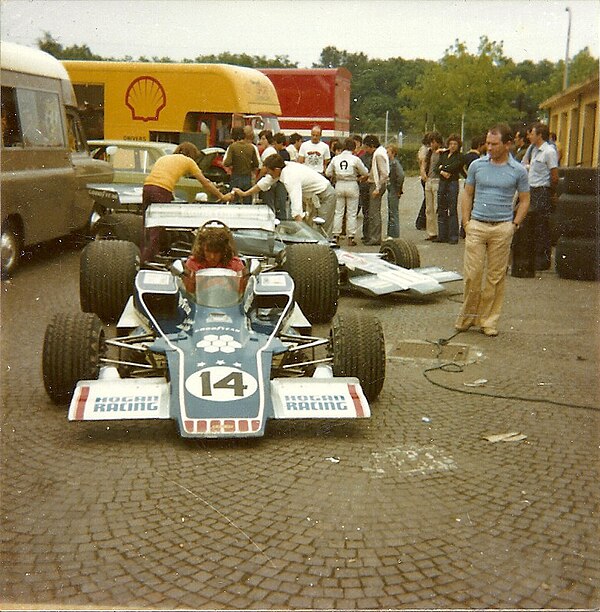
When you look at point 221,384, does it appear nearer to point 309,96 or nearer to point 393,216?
point 393,216

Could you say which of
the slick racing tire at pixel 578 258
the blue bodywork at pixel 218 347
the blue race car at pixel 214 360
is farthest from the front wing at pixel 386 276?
the blue bodywork at pixel 218 347

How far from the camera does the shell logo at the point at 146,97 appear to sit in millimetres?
21031

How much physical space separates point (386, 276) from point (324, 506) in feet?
19.5

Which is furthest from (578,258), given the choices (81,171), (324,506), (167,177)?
(324,506)

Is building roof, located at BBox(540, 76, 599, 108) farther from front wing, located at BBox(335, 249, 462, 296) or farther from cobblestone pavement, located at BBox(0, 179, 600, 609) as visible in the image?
cobblestone pavement, located at BBox(0, 179, 600, 609)

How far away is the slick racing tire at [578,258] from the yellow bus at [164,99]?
10.3 meters

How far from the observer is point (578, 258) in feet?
39.7

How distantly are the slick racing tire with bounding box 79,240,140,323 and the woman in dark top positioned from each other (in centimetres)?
823

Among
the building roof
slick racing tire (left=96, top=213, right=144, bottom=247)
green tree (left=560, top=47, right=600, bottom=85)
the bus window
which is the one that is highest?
green tree (left=560, top=47, right=600, bottom=85)

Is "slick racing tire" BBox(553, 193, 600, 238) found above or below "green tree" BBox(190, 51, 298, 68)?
below

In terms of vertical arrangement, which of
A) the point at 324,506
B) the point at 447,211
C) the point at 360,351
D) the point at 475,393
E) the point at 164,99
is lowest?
the point at 475,393

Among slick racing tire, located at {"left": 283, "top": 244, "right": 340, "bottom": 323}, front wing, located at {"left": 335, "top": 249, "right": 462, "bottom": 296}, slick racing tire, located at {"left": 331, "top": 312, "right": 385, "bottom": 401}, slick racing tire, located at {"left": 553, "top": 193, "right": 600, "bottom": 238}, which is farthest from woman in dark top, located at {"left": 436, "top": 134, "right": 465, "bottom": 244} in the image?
slick racing tire, located at {"left": 331, "top": 312, "right": 385, "bottom": 401}

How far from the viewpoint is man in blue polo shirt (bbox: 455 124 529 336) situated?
336 inches

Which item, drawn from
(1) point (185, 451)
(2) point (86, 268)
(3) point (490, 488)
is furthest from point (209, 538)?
(2) point (86, 268)
